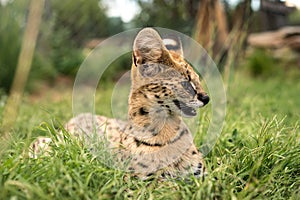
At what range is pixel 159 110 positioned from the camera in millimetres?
2477

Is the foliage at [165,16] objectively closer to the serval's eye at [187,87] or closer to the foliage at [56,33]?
the foliage at [56,33]

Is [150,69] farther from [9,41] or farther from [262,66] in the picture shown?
[262,66]

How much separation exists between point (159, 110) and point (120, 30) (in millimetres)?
8399

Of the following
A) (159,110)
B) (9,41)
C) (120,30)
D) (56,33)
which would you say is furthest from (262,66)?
(159,110)

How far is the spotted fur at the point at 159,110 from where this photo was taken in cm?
240

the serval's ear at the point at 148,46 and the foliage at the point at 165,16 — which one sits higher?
the foliage at the point at 165,16

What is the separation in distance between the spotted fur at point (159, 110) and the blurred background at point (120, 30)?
9.60 feet

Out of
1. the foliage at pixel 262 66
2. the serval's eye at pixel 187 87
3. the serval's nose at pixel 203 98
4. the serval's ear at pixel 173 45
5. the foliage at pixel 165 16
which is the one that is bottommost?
the foliage at pixel 262 66

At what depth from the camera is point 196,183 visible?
90.4 inches

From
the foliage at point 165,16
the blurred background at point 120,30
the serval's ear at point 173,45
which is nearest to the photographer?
the serval's ear at point 173,45

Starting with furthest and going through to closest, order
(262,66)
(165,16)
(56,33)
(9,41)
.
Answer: (56,33)
(262,66)
(165,16)
(9,41)

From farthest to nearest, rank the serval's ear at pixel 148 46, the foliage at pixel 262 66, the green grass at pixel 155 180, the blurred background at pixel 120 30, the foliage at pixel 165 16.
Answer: the foliage at pixel 262 66, the foliage at pixel 165 16, the blurred background at pixel 120 30, the serval's ear at pixel 148 46, the green grass at pixel 155 180

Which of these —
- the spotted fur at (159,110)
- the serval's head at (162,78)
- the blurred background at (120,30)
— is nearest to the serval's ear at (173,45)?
the spotted fur at (159,110)

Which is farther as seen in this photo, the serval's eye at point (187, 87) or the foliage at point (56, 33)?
the foliage at point (56, 33)
